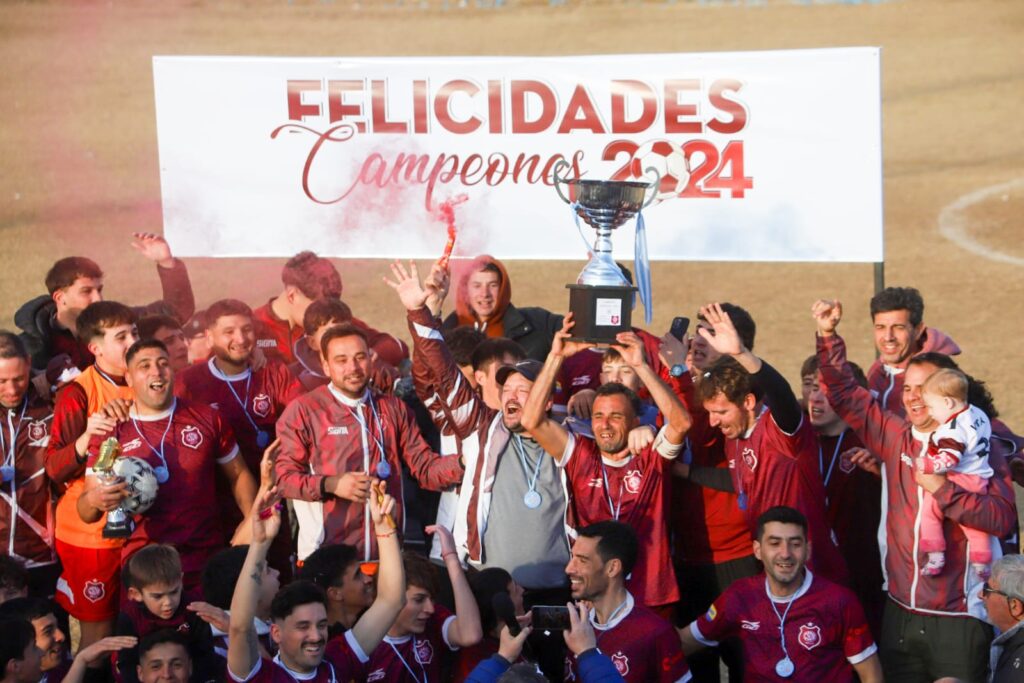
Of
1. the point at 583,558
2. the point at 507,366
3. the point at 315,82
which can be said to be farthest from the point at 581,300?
the point at 315,82

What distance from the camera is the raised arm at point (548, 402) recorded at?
6.23 meters

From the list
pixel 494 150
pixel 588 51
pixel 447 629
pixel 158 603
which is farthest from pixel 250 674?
pixel 588 51

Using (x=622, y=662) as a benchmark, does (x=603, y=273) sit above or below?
above

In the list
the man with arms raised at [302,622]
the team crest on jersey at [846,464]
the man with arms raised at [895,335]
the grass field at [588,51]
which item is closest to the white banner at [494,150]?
the man with arms raised at [895,335]

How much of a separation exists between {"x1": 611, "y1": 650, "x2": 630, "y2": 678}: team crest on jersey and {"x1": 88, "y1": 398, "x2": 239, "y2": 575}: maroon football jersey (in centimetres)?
198

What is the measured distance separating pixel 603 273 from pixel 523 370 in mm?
576

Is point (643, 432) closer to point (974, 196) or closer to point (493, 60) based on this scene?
point (493, 60)

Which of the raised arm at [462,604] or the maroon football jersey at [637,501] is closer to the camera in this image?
the raised arm at [462,604]

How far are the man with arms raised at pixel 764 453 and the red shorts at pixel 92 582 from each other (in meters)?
2.78

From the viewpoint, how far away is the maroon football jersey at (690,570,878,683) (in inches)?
236

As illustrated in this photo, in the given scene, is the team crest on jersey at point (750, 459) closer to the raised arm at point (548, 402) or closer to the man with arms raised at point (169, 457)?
the raised arm at point (548, 402)

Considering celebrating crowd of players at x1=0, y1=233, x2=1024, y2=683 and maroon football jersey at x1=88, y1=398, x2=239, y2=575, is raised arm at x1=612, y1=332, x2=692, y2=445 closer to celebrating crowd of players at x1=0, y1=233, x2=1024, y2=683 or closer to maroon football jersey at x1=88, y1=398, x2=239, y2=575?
celebrating crowd of players at x1=0, y1=233, x2=1024, y2=683

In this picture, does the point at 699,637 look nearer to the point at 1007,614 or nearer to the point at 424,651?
the point at 424,651

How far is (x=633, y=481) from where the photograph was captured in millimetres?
6504
